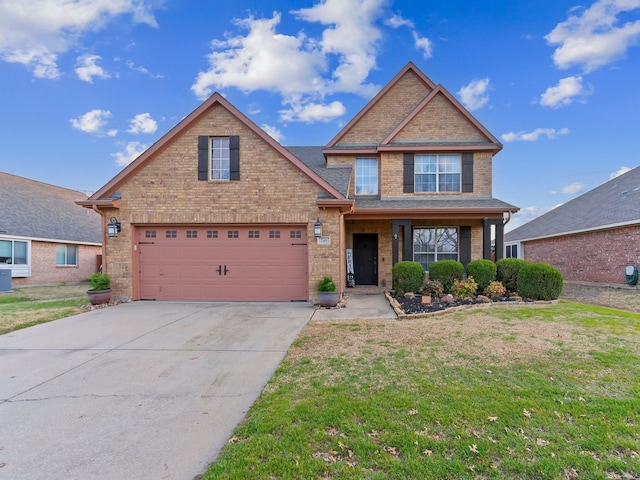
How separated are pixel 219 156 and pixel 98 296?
561 cm

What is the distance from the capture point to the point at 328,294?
941 centimetres

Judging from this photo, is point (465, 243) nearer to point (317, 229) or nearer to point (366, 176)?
point (366, 176)

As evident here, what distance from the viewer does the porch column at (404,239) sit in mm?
12531

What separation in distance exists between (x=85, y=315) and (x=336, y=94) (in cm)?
1644

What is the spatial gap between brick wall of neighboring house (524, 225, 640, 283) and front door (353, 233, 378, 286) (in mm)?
9722

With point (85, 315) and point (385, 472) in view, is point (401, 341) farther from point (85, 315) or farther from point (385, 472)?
point (85, 315)

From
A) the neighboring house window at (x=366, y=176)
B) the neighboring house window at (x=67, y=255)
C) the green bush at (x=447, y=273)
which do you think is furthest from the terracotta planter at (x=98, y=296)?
the neighboring house window at (x=67, y=255)

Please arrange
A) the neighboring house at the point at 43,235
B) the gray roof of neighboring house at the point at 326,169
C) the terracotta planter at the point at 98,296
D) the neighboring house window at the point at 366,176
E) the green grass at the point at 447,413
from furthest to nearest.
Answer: the neighboring house at the point at 43,235 → the neighboring house window at the point at 366,176 → the gray roof of neighboring house at the point at 326,169 → the terracotta planter at the point at 98,296 → the green grass at the point at 447,413

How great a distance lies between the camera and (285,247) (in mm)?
10539

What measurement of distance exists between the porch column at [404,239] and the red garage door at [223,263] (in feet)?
12.7

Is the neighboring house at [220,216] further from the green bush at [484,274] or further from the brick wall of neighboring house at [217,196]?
the green bush at [484,274]

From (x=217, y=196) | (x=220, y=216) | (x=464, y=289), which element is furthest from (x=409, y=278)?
(x=217, y=196)

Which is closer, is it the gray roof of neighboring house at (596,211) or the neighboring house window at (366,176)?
the gray roof of neighboring house at (596,211)

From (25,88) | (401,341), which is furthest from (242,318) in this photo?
(25,88)
